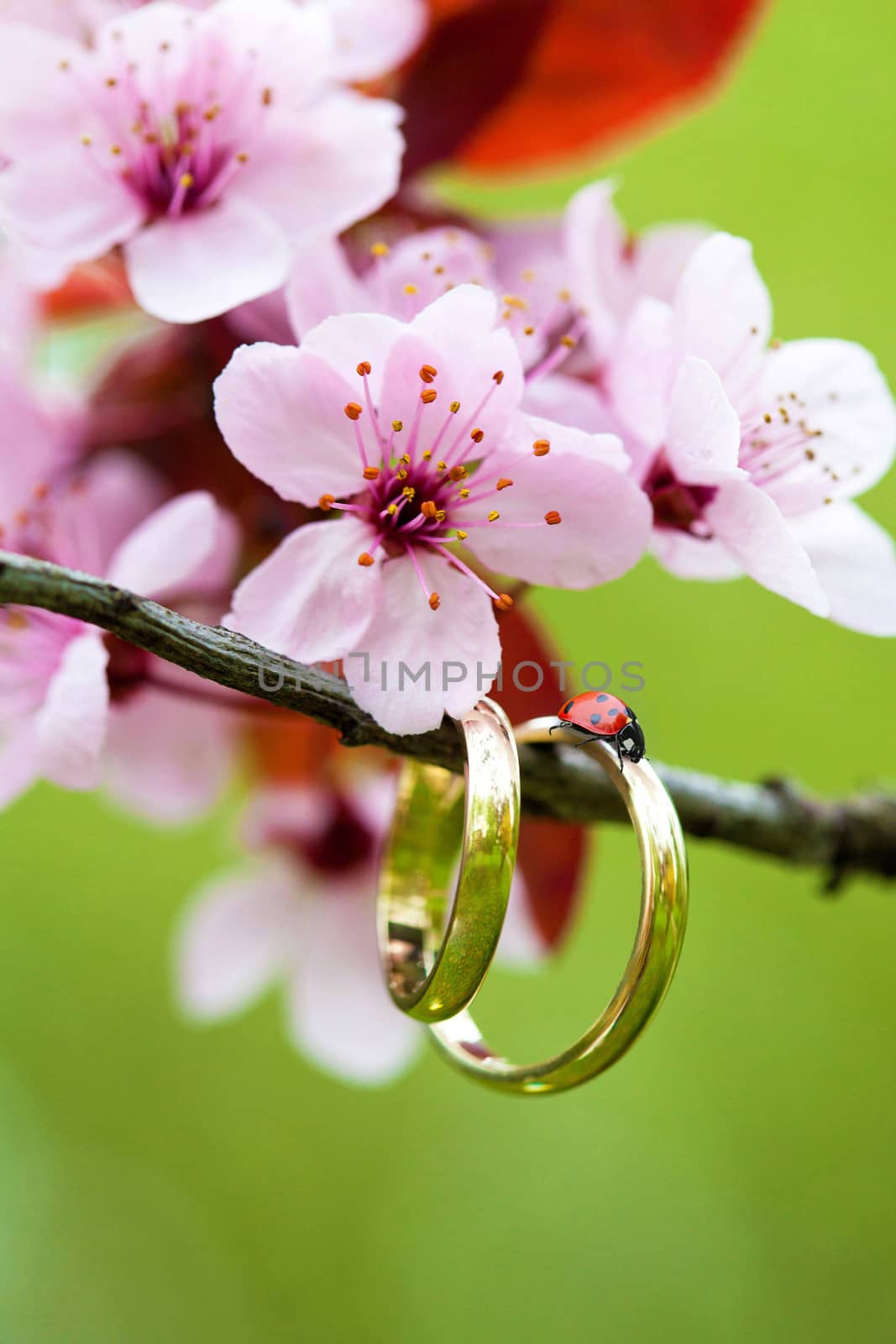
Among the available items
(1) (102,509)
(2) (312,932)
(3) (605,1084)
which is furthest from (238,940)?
(3) (605,1084)

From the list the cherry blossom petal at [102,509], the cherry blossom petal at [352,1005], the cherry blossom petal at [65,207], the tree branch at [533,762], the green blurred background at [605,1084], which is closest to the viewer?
the tree branch at [533,762]

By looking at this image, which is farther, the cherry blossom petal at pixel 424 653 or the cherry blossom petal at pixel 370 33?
the cherry blossom petal at pixel 370 33

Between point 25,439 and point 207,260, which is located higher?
point 207,260

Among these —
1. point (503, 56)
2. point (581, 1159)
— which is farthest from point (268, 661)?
point (581, 1159)

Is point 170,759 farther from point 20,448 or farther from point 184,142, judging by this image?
point 184,142

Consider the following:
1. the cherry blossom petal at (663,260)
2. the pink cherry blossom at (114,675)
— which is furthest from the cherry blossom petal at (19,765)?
the cherry blossom petal at (663,260)

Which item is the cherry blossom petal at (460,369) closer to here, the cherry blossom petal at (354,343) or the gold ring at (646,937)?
the cherry blossom petal at (354,343)
